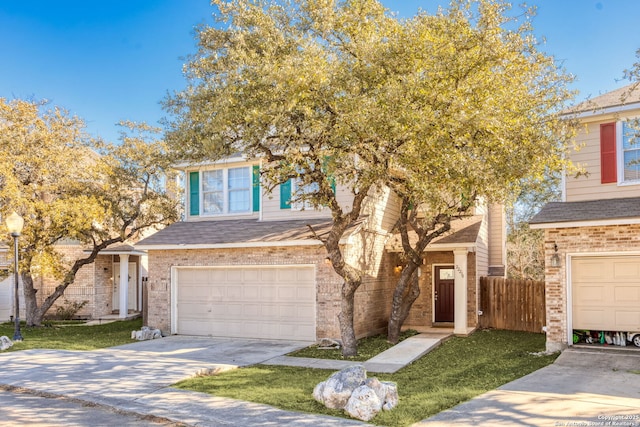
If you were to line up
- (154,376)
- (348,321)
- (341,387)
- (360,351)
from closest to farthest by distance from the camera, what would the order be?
1. (341,387)
2. (154,376)
3. (348,321)
4. (360,351)

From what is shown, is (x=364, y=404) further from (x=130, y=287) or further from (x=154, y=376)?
(x=130, y=287)

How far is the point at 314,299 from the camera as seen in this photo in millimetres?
15000

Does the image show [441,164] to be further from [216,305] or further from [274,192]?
[216,305]

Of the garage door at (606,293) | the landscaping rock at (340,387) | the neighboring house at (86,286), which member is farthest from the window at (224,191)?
the landscaping rock at (340,387)

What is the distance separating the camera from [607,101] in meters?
13.4

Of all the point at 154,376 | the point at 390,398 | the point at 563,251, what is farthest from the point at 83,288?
the point at 563,251

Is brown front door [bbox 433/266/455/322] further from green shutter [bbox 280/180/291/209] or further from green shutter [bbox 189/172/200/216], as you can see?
green shutter [bbox 189/172/200/216]

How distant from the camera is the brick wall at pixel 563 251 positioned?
12016 mm

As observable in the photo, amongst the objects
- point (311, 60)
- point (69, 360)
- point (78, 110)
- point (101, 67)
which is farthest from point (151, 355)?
point (101, 67)

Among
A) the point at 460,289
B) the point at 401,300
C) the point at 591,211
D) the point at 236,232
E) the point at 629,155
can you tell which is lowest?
the point at 401,300

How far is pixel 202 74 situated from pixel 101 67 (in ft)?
36.2

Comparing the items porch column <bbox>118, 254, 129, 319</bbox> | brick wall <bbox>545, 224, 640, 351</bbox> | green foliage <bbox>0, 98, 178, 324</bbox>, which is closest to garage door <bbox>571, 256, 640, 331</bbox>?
brick wall <bbox>545, 224, 640, 351</bbox>

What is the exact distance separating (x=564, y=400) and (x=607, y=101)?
821 centimetres

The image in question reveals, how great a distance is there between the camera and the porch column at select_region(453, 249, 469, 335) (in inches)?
619
